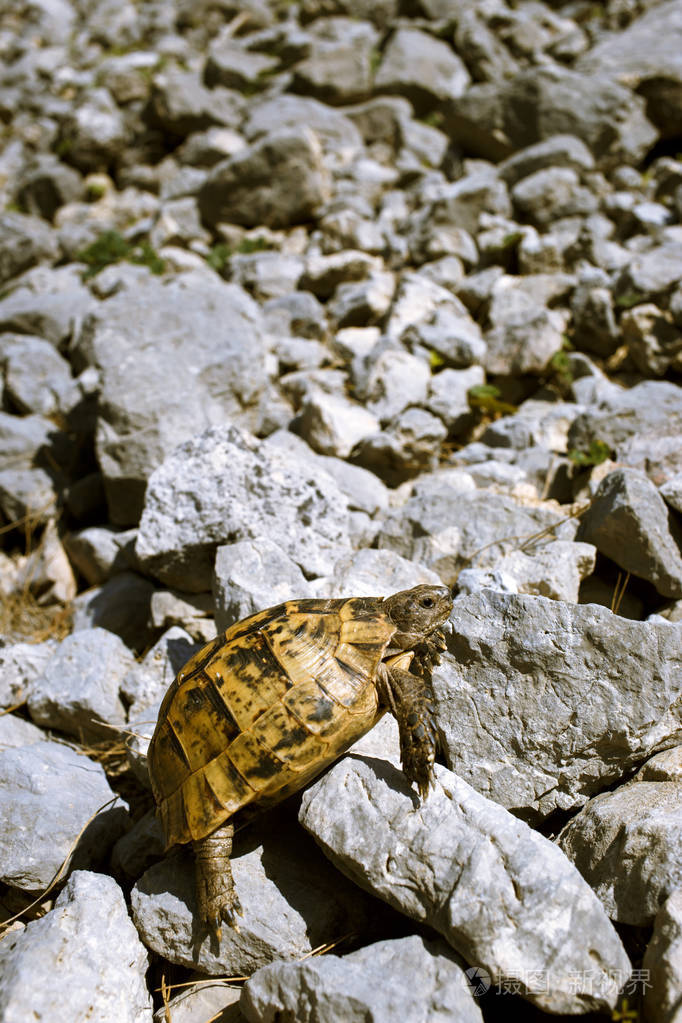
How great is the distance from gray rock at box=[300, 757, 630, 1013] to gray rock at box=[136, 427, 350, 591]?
137cm

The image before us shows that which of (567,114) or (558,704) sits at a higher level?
(567,114)

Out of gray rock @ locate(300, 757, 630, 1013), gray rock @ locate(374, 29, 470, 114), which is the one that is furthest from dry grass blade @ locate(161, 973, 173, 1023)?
gray rock @ locate(374, 29, 470, 114)

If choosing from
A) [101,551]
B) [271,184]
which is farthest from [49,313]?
[101,551]

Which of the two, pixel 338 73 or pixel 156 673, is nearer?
pixel 156 673

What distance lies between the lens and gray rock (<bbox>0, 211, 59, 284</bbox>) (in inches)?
294

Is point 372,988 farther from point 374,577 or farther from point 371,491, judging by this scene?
point 371,491

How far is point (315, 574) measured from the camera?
135 inches

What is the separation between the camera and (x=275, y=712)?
228 centimetres

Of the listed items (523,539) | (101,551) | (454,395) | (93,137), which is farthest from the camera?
(93,137)

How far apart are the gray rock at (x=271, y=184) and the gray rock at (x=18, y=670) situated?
17.3 ft

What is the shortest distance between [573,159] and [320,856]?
671 cm

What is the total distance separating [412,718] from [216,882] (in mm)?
813

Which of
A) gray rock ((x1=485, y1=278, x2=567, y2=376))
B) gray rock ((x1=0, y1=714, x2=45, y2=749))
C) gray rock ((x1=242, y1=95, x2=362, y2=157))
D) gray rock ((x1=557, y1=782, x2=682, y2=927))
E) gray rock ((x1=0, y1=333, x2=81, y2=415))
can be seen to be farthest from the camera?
gray rock ((x1=242, y1=95, x2=362, y2=157))

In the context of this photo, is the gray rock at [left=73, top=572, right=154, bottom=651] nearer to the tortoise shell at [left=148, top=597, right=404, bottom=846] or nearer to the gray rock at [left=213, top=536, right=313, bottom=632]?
the gray rock at [left=213, top=536, right=313, bottom=632]
